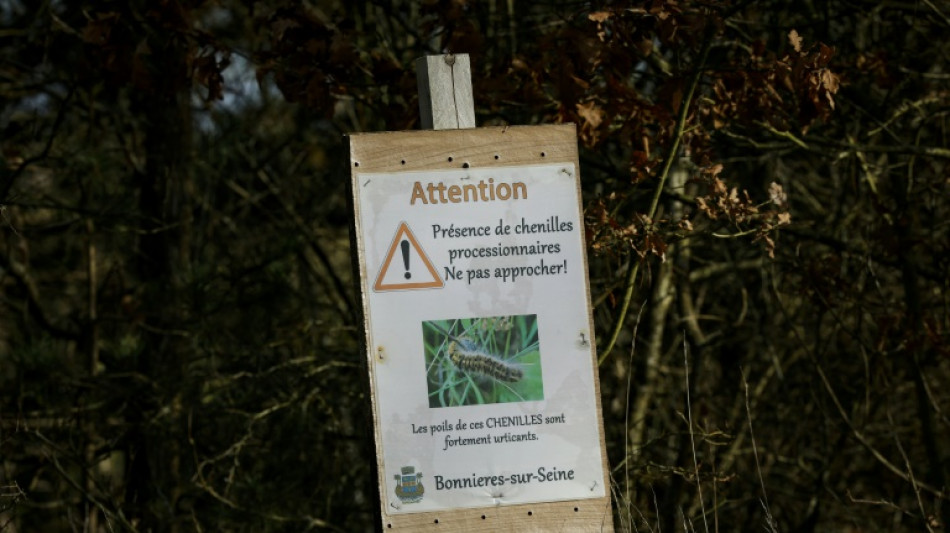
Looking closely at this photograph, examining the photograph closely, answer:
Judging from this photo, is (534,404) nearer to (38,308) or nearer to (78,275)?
(38,308)

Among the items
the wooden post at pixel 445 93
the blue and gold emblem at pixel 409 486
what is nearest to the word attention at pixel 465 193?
the wooden post at pixel 445 93

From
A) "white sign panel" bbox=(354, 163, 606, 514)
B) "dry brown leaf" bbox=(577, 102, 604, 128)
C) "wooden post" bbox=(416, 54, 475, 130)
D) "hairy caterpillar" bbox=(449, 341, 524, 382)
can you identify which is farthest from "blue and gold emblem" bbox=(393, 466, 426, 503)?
"dry brown leaf" bbox=(577, 102, 604, 128)

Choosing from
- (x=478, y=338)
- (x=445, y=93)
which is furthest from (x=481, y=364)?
(x=445, y=93)

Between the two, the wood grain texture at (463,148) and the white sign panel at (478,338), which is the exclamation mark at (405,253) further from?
the wood grain texture at (463,148)

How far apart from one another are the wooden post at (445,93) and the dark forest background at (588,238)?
0.97 m

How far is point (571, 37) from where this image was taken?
4289 mm

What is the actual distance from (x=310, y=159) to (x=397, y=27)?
196cm

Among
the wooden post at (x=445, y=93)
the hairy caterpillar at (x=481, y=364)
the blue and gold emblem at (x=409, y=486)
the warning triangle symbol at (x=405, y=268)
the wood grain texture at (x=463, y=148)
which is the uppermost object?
the wooden post at (x=445, y=93)

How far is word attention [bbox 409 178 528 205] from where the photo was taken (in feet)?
9.89

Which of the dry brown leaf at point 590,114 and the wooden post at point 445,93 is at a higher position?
the dry brown leaf at point 590,114

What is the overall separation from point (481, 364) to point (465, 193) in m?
0.43

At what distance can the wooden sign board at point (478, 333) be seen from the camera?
2.92m

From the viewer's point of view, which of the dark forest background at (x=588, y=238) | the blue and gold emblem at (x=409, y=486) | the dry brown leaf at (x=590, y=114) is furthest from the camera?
the dark forest background at (x=588, y=238)

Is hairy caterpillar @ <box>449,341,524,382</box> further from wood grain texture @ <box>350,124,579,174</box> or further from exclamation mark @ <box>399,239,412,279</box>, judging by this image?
wood grain texture @ <box>350,124,579,174</box>
